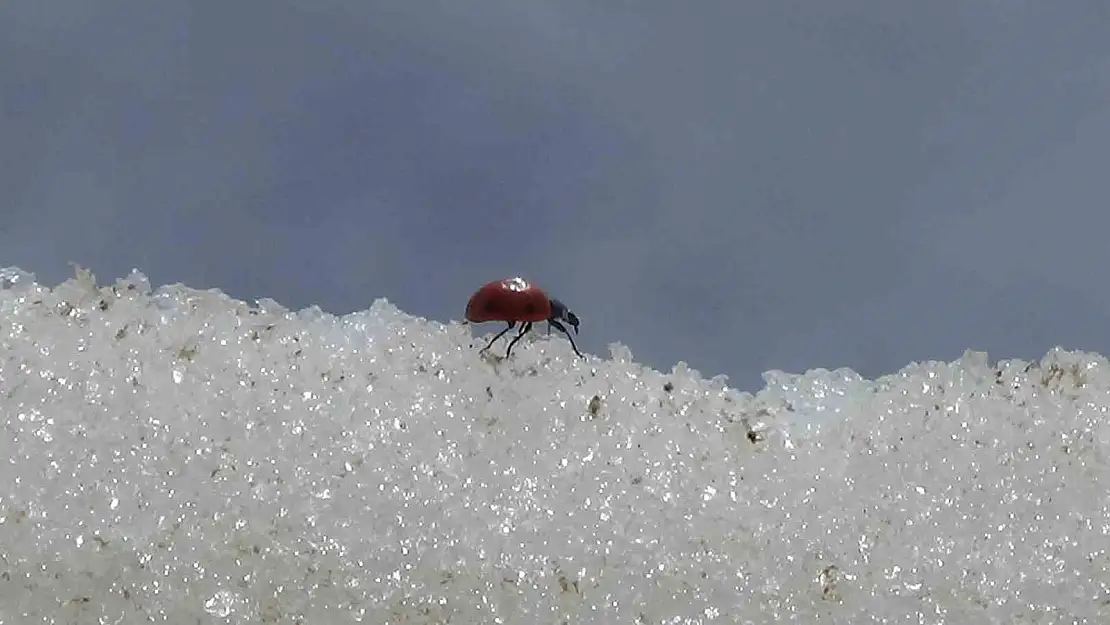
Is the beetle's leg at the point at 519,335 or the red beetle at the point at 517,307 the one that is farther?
the red beetle at the point at 517,307

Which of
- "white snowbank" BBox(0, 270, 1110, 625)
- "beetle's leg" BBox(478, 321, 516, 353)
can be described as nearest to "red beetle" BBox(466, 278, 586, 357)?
"beetle's leg" BBox(478, 321, 516, 353)

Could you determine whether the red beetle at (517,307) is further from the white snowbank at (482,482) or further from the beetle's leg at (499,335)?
the white snowbank at (482,482)

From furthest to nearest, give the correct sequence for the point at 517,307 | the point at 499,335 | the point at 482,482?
the point at 517,307, the point at 499,335, the point at 482,482

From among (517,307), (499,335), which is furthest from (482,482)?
(517,307)

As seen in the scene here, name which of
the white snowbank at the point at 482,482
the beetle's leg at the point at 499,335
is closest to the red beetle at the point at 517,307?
the beetle's leg at the point at 499,335

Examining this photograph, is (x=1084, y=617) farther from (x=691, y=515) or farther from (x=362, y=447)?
(x=362, y=447)

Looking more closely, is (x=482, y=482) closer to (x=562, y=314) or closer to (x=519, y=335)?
(x=519, y=335)

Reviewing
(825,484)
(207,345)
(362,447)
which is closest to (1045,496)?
(825,484)
